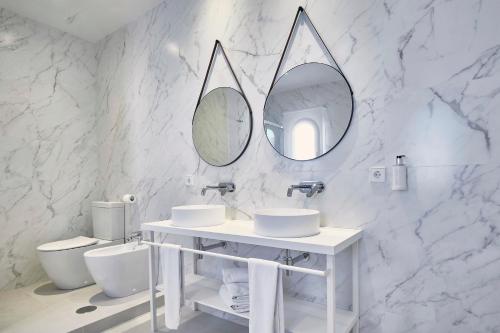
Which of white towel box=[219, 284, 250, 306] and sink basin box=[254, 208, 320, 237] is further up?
sink basin box=[254, 208, 320, 237]

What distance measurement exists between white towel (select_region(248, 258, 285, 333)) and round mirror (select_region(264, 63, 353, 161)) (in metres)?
0.73

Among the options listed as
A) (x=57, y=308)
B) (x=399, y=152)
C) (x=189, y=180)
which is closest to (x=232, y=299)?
(x=189, y=180)

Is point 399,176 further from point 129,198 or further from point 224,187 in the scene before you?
point 129,198

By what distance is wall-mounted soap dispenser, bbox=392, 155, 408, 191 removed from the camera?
1.51 meters

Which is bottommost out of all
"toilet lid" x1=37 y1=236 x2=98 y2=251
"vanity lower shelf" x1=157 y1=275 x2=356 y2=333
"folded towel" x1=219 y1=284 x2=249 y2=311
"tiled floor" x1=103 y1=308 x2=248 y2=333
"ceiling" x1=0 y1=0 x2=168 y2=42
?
"tiled floor" x1=103 y1=308 x2=248 y2=333

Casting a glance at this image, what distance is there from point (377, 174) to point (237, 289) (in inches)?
41.8

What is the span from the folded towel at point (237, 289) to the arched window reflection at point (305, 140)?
0.86 meters

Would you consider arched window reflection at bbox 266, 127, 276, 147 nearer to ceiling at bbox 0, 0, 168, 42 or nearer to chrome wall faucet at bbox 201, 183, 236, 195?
chrome wall faucet at bbox 201, 183, 236, 195


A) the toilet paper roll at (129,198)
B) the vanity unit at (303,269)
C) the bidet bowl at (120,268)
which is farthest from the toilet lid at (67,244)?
the vanity unit at (303,269)

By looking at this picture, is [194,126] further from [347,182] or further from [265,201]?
[347,182]

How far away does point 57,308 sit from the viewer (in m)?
2.35

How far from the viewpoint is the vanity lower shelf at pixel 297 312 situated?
1.56 metres

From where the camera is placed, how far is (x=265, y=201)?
204 cm

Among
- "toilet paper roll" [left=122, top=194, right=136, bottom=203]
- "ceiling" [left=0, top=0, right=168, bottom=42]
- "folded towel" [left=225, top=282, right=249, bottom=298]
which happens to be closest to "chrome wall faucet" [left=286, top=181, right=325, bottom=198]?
"folded towel" [left=225, top=282, right=249, bottom=298]
